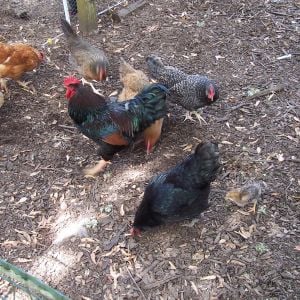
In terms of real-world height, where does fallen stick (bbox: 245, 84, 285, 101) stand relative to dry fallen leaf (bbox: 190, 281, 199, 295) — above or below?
above

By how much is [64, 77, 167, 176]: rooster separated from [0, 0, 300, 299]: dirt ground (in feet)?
1.06

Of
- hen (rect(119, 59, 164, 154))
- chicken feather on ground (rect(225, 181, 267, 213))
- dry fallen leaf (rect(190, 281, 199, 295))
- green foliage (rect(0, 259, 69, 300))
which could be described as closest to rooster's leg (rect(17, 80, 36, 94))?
hen (rect(119, 59, 164, 154))

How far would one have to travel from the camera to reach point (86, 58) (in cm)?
523

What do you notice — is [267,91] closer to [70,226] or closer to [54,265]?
[70,226]

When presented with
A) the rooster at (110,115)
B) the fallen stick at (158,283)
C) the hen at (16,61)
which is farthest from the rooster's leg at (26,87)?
the fallen stick at (158,283)

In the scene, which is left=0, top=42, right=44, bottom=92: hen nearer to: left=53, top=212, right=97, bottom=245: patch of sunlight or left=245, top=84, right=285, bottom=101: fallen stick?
left=53, top=212, right=97, bottom=245: patch of sunlight

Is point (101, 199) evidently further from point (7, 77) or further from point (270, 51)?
point (270, 51)

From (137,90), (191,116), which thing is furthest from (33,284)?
(191,116)

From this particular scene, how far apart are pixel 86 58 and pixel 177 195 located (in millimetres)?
2571

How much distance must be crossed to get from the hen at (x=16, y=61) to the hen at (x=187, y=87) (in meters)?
1.50

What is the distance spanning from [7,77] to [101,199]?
227 centimetres

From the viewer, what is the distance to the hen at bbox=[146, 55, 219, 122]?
4.57 m

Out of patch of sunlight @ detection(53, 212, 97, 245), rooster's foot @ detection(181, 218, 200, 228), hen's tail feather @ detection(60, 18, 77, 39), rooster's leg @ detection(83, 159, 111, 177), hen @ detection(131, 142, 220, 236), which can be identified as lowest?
rooster's foot @ detection(181, 218, 200, 228)

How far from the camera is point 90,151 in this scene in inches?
179
